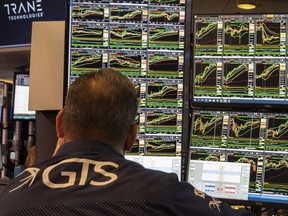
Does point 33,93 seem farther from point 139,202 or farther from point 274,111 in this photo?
point 139,202

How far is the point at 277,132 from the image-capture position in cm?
174

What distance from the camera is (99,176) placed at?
0.97 metres

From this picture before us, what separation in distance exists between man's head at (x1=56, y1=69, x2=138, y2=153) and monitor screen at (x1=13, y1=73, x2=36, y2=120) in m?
1.85

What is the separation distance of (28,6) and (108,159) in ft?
8.40

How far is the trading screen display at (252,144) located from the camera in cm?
172

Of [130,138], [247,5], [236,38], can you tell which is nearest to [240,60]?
[236,38]

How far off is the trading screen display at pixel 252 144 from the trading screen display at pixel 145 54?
0.31ft

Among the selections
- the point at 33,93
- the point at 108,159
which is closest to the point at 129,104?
the point at 108,159

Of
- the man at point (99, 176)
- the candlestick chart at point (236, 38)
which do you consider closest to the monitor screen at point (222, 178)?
the candlestick chart at point (236, 38)

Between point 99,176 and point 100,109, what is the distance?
17cm

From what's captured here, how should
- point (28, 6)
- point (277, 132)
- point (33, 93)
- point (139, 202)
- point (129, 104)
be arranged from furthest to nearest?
point (28, 6) → point (33, 93) → point (277, 132) → point (129, 104) → point (139, 202)

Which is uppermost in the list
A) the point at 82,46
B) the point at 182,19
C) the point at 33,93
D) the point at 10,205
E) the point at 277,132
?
the point at 182,19

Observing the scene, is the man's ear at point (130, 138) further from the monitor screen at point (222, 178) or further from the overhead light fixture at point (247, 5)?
the overhead light fixture at point (247, 5)

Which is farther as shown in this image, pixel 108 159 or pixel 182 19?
pixel 182 19
